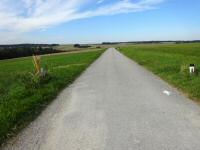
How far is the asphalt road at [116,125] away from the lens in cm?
555

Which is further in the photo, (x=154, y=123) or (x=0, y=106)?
(x=0, y=106)

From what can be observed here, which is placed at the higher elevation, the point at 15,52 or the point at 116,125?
the point at 116,125

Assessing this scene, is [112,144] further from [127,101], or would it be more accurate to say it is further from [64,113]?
A: [127,101]

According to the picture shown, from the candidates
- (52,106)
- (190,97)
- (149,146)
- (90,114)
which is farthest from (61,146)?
(190,97)

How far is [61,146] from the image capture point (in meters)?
5.55

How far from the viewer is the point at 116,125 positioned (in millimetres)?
6750

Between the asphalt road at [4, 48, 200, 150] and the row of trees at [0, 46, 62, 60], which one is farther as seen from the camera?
the row of trees at [0, 46, 62, 60]

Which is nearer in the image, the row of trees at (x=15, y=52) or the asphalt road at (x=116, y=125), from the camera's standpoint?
the asphalt road at (x=116, y=125)

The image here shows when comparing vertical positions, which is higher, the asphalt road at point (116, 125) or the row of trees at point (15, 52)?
the asphalt road at point (116, 125)

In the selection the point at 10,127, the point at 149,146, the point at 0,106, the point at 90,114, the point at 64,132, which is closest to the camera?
the point at 149,146

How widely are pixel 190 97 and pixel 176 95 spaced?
0.57m

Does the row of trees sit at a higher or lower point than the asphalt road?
lower

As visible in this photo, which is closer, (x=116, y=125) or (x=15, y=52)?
(x=116, y=125)

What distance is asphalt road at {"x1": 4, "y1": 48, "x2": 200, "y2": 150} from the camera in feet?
18.2
